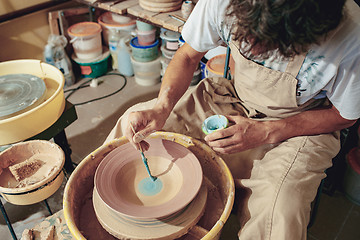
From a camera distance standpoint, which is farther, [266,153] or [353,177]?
[353,177]

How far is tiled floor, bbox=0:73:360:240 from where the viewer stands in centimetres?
191

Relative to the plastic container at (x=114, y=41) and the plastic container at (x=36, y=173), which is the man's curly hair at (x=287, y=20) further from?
the plastic container at (x=114, y=41)

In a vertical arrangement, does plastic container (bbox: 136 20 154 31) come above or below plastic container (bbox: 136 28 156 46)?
above

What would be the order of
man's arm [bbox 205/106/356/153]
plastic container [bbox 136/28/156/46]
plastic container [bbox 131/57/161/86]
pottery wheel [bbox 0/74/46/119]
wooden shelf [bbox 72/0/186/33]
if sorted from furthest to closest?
plastic container [bbox 131/57/161/86] → plastic container [bbox 136/28/156/46] → wooden shelf [bbox 72/0/186/33] → pottery wheel [bbox 0/74/46/119] → man's arm [bbox 205/106/356/153]

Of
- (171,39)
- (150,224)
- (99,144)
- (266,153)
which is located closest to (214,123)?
(266,153)

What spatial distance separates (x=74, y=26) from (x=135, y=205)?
2619 millimetres

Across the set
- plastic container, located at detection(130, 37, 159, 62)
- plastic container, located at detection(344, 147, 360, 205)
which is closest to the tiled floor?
plastic container, located at detection(344, 147, 360, 205)

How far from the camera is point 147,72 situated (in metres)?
3.20

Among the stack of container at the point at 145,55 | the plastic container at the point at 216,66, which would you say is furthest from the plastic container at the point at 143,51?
the plastic container at the point at 216,66

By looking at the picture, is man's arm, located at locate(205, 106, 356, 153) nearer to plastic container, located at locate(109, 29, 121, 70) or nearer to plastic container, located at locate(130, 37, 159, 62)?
plastic container, located at locate(130, 37, 159, 62)

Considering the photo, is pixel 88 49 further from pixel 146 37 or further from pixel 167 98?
pixel 167 98

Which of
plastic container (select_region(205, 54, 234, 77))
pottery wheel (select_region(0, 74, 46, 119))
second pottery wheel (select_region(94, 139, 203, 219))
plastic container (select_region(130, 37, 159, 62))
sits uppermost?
pottery wheel (select_region(0, 74, 46, 119))

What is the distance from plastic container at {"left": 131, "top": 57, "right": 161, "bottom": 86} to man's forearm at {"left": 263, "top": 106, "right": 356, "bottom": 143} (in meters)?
2.02

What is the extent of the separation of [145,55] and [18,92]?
157cm
